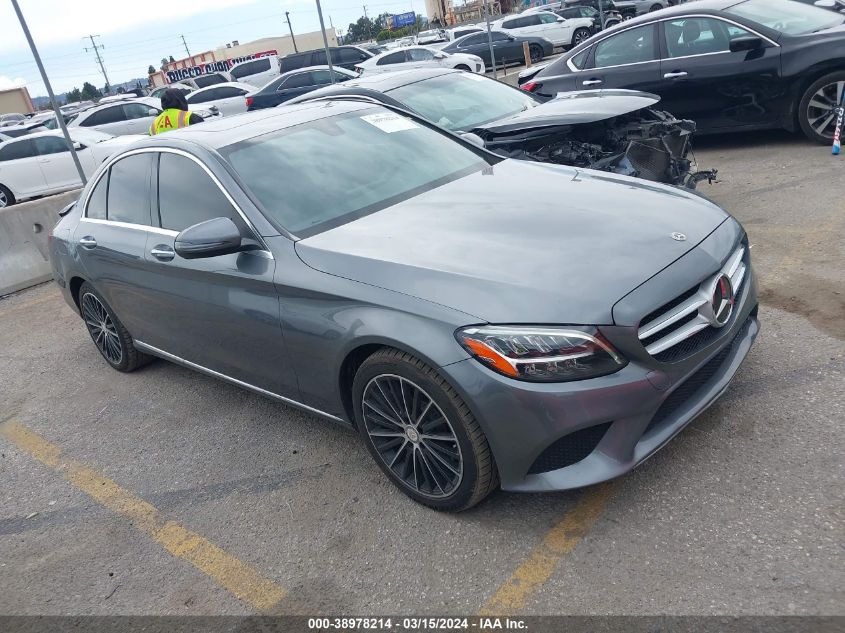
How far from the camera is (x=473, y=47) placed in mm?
27000

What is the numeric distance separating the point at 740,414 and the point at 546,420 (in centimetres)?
125

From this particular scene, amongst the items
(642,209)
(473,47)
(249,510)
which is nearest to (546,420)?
(642,209)

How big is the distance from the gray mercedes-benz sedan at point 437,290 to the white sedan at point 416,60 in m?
17.4

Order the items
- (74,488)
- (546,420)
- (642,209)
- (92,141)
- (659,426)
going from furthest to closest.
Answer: (92,141)
(74,488)
(642,209)
(659,426)
(546,420)

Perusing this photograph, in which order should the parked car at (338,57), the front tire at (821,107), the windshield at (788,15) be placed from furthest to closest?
the parked car at (338,57) → the windshield at (788,15) → the front tire at (821,107)

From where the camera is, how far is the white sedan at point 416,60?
2075 centimetres

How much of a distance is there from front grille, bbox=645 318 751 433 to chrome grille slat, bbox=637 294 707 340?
9.8 inches

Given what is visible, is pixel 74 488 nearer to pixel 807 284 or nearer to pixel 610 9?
pixel 807 284

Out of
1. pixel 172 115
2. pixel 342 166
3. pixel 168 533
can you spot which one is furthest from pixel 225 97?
pixel 168 533

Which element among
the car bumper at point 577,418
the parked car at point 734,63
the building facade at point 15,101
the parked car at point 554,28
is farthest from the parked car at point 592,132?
the building facade at point 15,101

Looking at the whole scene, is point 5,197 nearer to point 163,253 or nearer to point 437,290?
point 163,253

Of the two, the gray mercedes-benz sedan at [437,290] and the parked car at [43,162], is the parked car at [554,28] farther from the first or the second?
the gray mercedes-benz sedan at [437,290]

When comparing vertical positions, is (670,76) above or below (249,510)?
above

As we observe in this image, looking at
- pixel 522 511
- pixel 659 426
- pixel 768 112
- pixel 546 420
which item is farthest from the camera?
pixel 768 112
